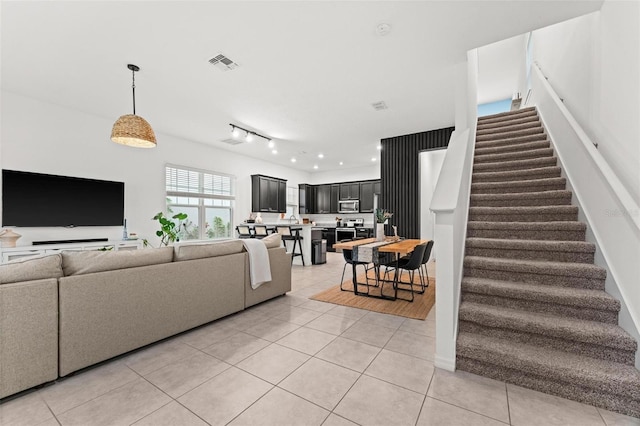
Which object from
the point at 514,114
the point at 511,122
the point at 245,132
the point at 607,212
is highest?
the point at 514,114

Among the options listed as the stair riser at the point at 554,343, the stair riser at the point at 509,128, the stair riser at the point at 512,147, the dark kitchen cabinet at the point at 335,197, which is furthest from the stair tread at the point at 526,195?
the dark kitchen cabinet at the point at 335,197

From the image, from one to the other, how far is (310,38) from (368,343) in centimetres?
306

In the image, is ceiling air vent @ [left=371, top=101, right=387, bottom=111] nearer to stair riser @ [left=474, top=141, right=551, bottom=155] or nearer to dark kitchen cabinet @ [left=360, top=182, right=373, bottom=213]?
stair riser @ [left=474, top=141, right=551, bottom=155]

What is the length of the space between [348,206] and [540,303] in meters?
7.30

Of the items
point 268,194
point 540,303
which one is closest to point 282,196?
point 268,194

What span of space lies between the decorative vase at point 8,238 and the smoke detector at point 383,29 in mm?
5226

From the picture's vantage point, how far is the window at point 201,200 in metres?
5.89

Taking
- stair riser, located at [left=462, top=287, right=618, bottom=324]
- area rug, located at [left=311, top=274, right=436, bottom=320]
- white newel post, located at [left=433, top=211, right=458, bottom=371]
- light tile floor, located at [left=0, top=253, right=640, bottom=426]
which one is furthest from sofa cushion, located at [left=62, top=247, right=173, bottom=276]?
stair riser, located at [left=462, top=287, right=618, bottom=324]

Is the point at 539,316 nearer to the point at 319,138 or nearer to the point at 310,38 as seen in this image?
the point at 310,38

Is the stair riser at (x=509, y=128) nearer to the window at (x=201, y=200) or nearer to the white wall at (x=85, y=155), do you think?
the window at (x=201, y=200)

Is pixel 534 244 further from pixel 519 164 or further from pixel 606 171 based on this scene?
pixel 519 164

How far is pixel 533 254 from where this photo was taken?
2.54 meters

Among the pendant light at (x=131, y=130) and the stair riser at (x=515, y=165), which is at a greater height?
the pendant light at (x=131, y=130)

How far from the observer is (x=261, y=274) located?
10.8ft
